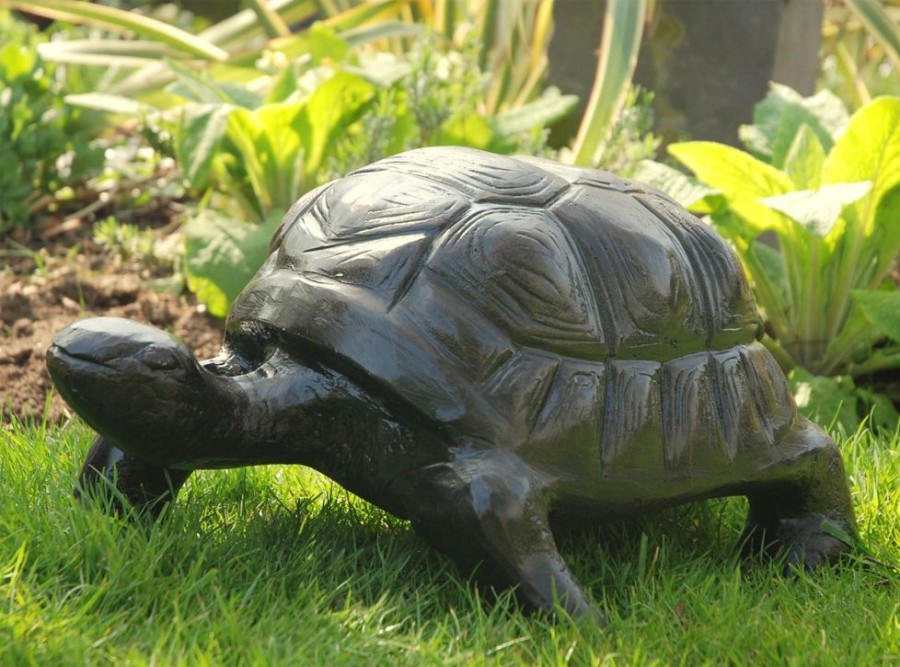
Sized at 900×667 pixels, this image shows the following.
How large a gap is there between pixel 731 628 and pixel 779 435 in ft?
1.76

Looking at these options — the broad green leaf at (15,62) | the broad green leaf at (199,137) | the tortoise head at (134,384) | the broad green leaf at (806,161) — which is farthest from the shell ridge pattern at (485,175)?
the broad green leaf at (15,62)

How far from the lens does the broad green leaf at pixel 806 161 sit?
3.88m

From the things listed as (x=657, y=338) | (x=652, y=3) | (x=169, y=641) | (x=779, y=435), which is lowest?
(x=169, y=641)

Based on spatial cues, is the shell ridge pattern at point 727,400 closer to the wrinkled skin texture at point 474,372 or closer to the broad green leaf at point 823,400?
the wrinkled skin texture at point 474,372

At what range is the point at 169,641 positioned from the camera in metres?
2.09

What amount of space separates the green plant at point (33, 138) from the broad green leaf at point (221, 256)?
1.42 m

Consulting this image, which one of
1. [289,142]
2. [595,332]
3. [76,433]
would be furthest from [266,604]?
[289,142]

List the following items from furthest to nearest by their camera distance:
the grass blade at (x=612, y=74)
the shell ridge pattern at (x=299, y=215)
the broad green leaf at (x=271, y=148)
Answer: the grass blade at (x=612, y=74) → the broad green leaf at (x=271, y=148) → the shell ridge pattern at (x=299, y=215)

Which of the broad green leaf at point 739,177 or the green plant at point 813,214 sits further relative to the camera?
the broad green leaf at point 739,177

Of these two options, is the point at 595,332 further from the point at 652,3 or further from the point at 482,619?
the point at 652,3

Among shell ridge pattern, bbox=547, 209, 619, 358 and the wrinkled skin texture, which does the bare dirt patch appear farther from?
shell ridge pattern, bbox=547, 209, 619, 358

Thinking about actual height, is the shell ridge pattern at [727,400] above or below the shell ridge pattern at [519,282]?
below

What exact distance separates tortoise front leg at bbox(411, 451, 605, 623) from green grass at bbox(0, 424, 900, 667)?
0.06 meters

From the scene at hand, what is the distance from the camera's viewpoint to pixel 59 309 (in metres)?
4.43
